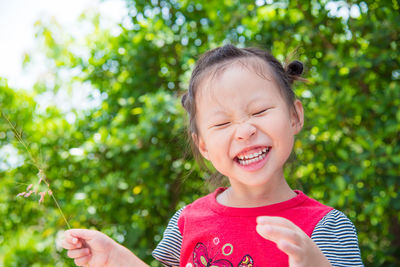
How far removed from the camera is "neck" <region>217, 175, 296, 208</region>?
58.2 inches

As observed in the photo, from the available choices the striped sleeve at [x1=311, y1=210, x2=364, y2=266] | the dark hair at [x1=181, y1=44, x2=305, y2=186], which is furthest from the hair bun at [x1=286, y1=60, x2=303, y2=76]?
the striped sleeve at [x1=311, y1=210, x2=364, y2=266]

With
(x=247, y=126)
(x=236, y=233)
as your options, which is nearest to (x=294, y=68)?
(x=247, y=126)

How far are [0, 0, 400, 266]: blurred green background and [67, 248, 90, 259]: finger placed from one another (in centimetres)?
87

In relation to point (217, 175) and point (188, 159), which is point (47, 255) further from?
point (217, 175)

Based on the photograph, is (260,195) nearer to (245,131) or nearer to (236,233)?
(236,233)

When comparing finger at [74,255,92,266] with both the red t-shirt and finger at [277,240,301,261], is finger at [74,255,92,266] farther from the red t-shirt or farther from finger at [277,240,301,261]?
finger at [277,240,301,261]

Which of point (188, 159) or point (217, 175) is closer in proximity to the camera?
point (217, 175)

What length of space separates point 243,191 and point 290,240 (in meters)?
0.58

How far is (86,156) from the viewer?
2805 mm

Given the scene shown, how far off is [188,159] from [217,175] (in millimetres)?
576

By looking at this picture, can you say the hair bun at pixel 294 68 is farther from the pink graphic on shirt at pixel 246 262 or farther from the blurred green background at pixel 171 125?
the pink graphic on shirt at pixel 246 262

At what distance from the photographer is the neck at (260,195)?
1479 millimetres

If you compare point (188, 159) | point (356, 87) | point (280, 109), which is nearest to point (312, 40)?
point (356, 87)

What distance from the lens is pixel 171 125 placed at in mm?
2691
